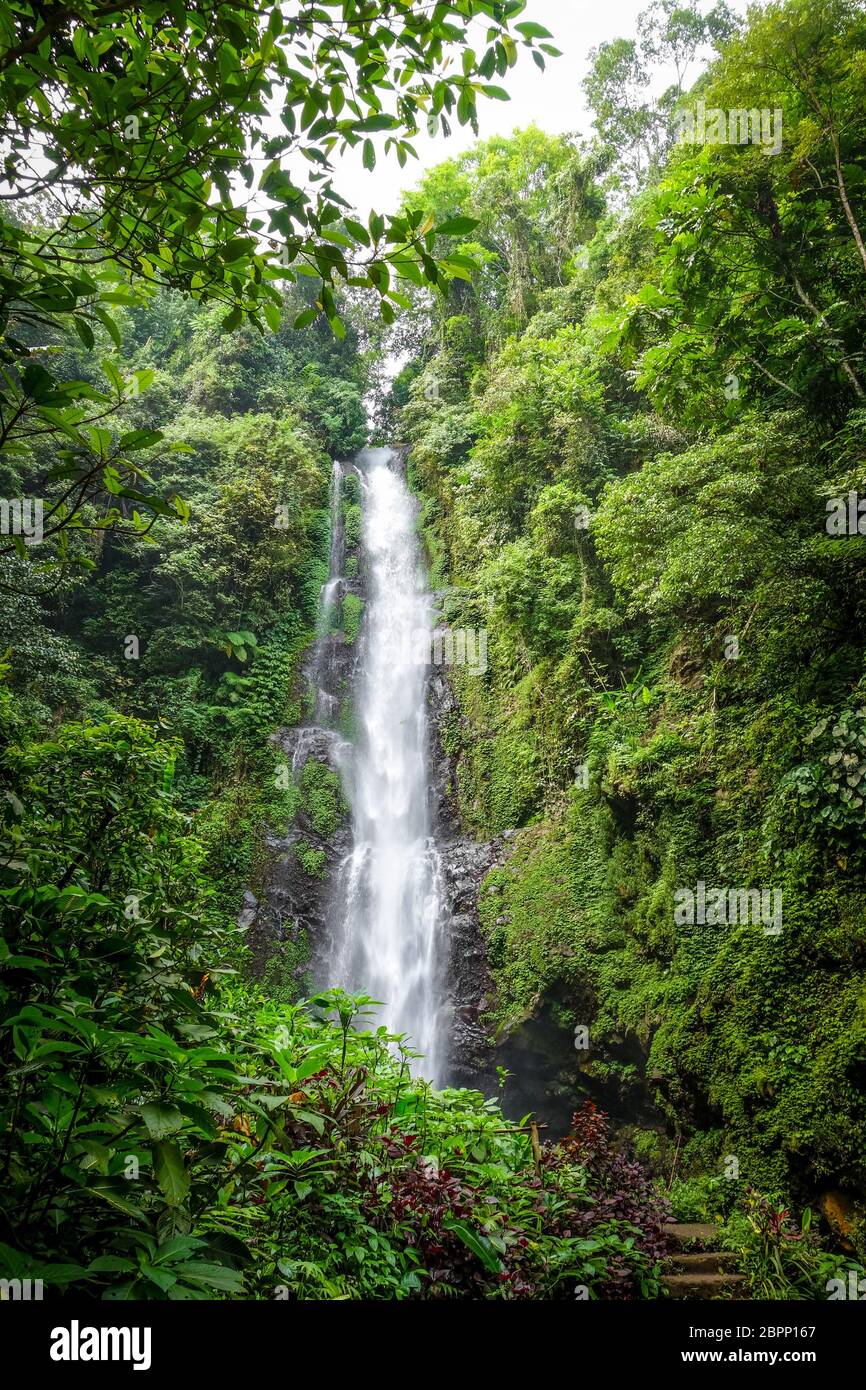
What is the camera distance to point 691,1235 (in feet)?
15.8

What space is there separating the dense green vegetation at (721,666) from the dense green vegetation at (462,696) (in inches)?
1.9

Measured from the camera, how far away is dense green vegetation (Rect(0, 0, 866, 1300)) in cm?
180

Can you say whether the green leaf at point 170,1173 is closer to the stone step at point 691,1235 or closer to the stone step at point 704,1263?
the stone step at point 704,1263

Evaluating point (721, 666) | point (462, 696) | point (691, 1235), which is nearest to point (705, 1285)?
point (691, 1235)

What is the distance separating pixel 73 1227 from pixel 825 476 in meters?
6.45

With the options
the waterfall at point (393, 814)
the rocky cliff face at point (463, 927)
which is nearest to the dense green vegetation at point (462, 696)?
the rocky cliff face at point (463, 927)

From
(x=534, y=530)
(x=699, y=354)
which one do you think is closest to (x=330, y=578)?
(x=534, y=530)

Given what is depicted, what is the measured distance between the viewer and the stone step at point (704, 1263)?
4246mm

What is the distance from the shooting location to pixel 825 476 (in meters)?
5.42

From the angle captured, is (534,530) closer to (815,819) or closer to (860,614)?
(860,614)

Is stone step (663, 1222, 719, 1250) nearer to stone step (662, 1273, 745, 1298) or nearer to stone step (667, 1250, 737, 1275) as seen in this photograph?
stone step (667, 1250, 737, 1275)

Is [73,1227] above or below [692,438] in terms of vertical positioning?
below

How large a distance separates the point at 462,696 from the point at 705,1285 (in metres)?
10.4
